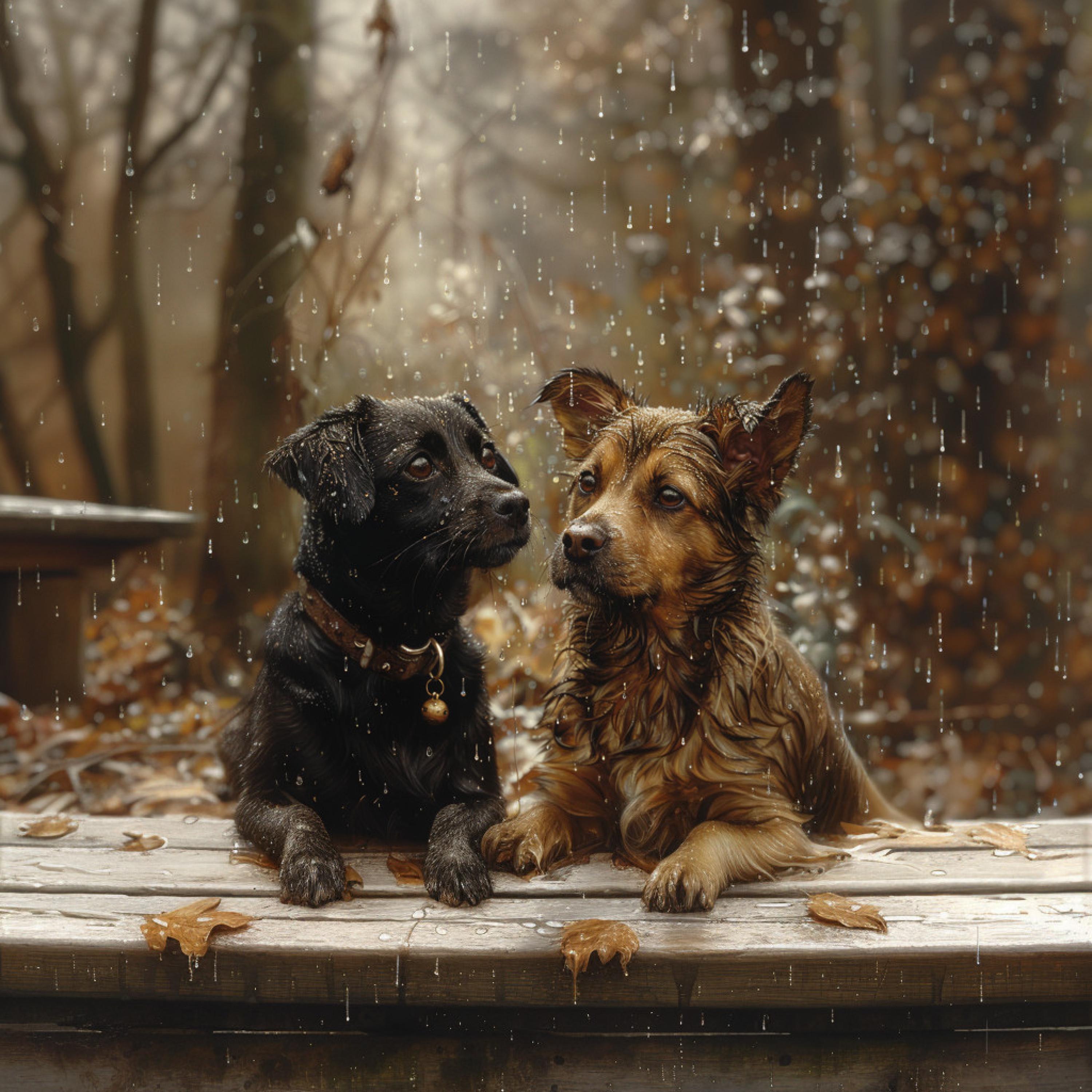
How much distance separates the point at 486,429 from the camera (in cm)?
323

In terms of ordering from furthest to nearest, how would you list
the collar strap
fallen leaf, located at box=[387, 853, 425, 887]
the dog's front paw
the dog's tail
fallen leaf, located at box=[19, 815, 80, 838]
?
fallen leaf, located at box=[19, 815, 80, 838], the dog's tail, the collar strap, fallen leaf, located at box=[387, 853, 425, 887], the dog's front paw

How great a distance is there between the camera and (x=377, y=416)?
3.00m

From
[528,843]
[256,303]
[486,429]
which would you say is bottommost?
[528,843]

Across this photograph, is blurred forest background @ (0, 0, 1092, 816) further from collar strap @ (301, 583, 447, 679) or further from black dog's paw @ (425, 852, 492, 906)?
black dog's paw @ (425, 852, 492, 906)

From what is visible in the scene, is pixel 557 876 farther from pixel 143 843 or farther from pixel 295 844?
pixel 143 843

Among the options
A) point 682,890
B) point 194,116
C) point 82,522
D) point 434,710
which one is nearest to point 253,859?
point 434,710

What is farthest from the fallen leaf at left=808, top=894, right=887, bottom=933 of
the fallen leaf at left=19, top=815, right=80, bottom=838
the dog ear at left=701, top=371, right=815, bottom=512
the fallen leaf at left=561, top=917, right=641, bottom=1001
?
the fallen leaf at left=19, top=815, right=80, bottom=838

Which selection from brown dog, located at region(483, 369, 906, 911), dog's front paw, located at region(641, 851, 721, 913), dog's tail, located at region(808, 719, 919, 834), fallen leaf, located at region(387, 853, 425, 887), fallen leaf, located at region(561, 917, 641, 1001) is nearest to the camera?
fallen leaf, located at region(561, 917, 641, 1001)

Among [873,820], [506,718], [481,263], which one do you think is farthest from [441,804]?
[481,263]

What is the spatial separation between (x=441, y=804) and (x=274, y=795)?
0.51 meters

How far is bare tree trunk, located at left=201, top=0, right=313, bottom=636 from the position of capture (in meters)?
6.50

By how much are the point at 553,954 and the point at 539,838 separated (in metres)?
0.51

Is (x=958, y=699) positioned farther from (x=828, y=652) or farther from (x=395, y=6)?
(x=395, y=6)

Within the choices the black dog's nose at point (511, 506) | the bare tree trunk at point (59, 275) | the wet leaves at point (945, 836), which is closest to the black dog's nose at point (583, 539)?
the black dog's nose at point (511, 506)
